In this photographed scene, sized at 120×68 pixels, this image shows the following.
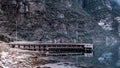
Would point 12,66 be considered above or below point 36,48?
above

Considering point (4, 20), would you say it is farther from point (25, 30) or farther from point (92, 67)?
point (92, 67)

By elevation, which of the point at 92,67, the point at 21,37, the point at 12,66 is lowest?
the point at 21,37

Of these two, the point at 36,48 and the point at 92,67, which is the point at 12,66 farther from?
the point at 36,48

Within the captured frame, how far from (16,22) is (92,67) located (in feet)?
444

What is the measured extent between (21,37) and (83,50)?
71.0 metres

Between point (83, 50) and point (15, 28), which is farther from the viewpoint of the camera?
point (15, 28)

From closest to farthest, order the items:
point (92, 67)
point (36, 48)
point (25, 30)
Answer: point (92, 67) < point (36, 48) < point (25, 30)

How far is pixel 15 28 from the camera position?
19250cm

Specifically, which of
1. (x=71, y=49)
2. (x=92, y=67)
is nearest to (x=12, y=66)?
(x=92, y=67)

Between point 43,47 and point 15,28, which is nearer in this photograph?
point 43,47

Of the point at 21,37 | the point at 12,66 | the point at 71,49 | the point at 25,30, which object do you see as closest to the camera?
the point at 12,66

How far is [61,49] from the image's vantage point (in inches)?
4734

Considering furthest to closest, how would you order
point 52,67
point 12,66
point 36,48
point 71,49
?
1. point 71,49
2. point 36,48
3. point 52,67
4. point 12,66

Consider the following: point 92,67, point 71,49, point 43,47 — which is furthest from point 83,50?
point 92,67
